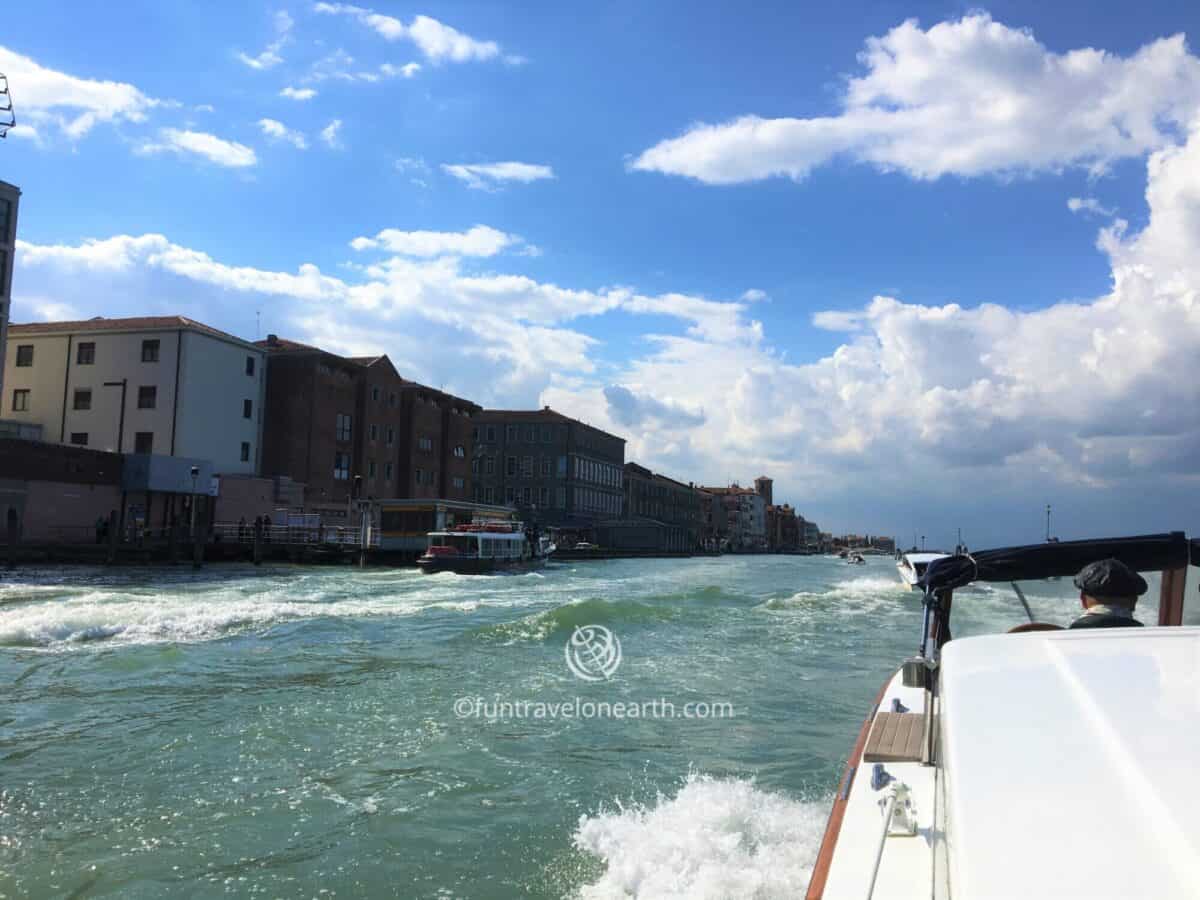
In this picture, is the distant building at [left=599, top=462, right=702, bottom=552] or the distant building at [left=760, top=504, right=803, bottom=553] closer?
the distant building at [left=599, top=462, right=702, bottom=552]

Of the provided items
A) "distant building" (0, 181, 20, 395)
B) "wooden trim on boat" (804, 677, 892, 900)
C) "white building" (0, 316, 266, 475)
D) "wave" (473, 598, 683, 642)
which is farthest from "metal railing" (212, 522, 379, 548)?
"wooden trim on boat" (804, 677, 892, 900)

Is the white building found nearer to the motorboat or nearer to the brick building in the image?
the motorboat

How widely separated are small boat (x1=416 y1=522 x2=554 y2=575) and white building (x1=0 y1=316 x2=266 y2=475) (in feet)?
39.7

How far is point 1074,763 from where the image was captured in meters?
2.26

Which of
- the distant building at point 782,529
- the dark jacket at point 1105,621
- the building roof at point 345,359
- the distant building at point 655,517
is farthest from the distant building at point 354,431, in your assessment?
the distant building at point 782,529

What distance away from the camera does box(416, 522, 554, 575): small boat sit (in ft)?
122

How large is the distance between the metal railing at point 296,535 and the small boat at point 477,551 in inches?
165

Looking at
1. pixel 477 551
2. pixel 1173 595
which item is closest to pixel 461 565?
pixel 477 551

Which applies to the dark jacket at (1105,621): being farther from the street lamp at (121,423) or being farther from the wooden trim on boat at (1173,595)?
the street lamp at (121,423)

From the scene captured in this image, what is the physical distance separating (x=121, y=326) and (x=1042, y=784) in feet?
159

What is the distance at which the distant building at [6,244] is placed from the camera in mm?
33531

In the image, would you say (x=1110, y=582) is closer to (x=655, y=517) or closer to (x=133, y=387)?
(x=133, y=387)

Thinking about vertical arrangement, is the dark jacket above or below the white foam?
above

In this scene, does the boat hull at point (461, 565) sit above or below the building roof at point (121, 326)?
below
